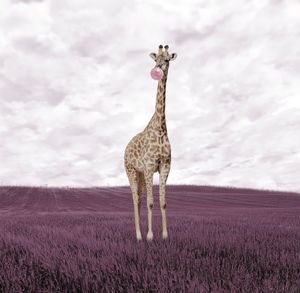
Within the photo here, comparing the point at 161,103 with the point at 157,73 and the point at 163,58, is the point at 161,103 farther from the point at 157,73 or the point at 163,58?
the point at 163,58

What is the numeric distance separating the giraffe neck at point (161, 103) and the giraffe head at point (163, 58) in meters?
0.11

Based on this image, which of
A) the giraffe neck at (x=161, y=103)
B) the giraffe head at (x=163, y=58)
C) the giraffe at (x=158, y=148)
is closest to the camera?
the giraffe at (x=158, y=148)

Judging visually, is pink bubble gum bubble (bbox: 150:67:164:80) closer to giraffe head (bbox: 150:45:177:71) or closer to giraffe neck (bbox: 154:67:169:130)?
giraffe head (bbox: 150:45:177:71)

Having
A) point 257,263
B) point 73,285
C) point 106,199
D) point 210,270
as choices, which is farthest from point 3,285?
point 106,199

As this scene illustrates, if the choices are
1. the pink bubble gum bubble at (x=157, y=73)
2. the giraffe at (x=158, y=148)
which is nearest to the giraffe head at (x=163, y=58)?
the giraffe at (x=158, y=148)

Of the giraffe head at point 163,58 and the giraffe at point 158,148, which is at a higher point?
the giraffe head at point 163,58

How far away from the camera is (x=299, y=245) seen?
6.45 m

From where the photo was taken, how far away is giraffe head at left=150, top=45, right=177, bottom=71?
6770 mm

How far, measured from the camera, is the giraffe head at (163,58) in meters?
6.77

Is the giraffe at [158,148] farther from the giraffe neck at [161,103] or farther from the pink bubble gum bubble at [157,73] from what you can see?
the pink bubble gum bubble at [157,73]

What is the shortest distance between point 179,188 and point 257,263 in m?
35.5

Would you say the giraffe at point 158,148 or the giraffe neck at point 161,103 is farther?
the giraffe neck at point 161,103

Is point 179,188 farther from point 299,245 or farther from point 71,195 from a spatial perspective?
point 299,245

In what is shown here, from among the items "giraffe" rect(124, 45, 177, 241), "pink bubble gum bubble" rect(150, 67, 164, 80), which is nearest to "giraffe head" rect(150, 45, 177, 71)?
"giraffe" rect(124, 45, 177, 241)
